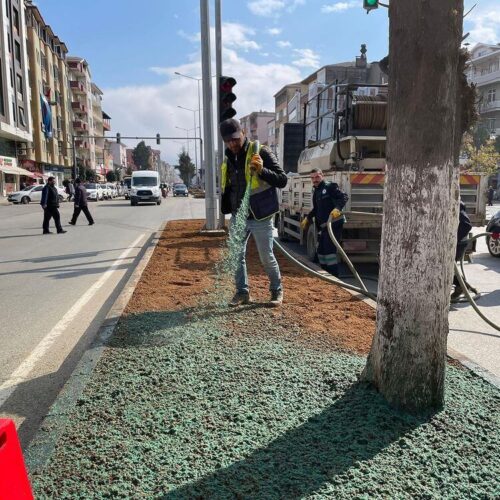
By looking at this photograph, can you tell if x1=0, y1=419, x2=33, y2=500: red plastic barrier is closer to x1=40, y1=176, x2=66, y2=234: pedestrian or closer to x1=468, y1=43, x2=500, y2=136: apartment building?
x1=40, y1=176, x2=66, y2=234: pedestrian

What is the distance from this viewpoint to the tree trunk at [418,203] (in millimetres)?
2516

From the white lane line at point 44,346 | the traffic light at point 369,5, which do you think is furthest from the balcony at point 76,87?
the white lane line at point 44,346

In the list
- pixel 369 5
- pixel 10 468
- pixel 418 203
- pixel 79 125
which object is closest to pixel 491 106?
pixel 79 125

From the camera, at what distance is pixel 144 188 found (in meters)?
36.5

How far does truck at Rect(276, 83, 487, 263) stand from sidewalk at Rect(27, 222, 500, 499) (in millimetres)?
3618

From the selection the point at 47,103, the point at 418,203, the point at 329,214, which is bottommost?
the point at 329,214

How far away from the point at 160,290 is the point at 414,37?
14.5 feet

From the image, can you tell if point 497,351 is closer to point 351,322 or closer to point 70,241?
point 351,322

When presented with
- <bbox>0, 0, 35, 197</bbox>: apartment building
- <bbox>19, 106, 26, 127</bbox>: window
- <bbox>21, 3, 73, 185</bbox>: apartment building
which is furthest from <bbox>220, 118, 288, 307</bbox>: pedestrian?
<bbox>21, 3, 73, 185</bbox>: apartment building

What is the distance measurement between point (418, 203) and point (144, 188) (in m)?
35.2

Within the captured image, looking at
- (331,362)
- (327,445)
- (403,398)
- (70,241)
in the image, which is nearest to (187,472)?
(327,445)

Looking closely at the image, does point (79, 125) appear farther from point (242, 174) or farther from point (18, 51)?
point (242, 174)

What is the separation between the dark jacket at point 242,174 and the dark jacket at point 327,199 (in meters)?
2.69

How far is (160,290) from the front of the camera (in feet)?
20.2
